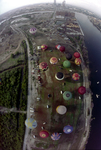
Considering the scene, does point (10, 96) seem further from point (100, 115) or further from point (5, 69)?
point (100, 115)

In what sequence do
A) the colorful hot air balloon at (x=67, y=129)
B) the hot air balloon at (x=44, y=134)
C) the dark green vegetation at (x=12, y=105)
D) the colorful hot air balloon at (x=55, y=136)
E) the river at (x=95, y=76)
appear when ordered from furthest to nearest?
the river at (x=95, y=76)
the dark green vegetation at (x=12, y=105)
the colorful hot air balloon at (x=67, y=129)
the colorful hot air balloon at (x=55, y=136)
the hot air balloon at (x=44, y=134)

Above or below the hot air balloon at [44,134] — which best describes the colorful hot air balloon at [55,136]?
below

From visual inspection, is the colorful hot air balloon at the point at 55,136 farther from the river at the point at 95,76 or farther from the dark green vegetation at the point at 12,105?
the river at the point at 95,76

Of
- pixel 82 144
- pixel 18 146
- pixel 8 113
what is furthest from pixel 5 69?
pixel 82 144

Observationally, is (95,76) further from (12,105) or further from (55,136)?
(12,105)

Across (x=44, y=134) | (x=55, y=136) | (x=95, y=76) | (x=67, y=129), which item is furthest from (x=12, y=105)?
(x=95, y=76)

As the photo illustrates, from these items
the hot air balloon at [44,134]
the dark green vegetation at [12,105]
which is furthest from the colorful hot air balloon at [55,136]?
the dark green vegetation at [12,105]

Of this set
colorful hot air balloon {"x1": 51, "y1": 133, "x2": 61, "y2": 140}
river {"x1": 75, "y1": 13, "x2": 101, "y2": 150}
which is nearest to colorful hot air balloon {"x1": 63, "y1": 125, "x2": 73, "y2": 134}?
colorful hot air balloon {"x1": 51, "y1": 133, "x2": 61, "y2": 140}

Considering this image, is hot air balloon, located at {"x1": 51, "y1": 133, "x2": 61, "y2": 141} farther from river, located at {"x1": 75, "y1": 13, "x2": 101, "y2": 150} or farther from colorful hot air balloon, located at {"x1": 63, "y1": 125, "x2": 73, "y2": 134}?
river, located at {"x1": 75, "y1": 13, "x2": 101, "y2": 150}

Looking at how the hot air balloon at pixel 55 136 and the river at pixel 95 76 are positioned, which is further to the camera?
the river at pixel 95 76
